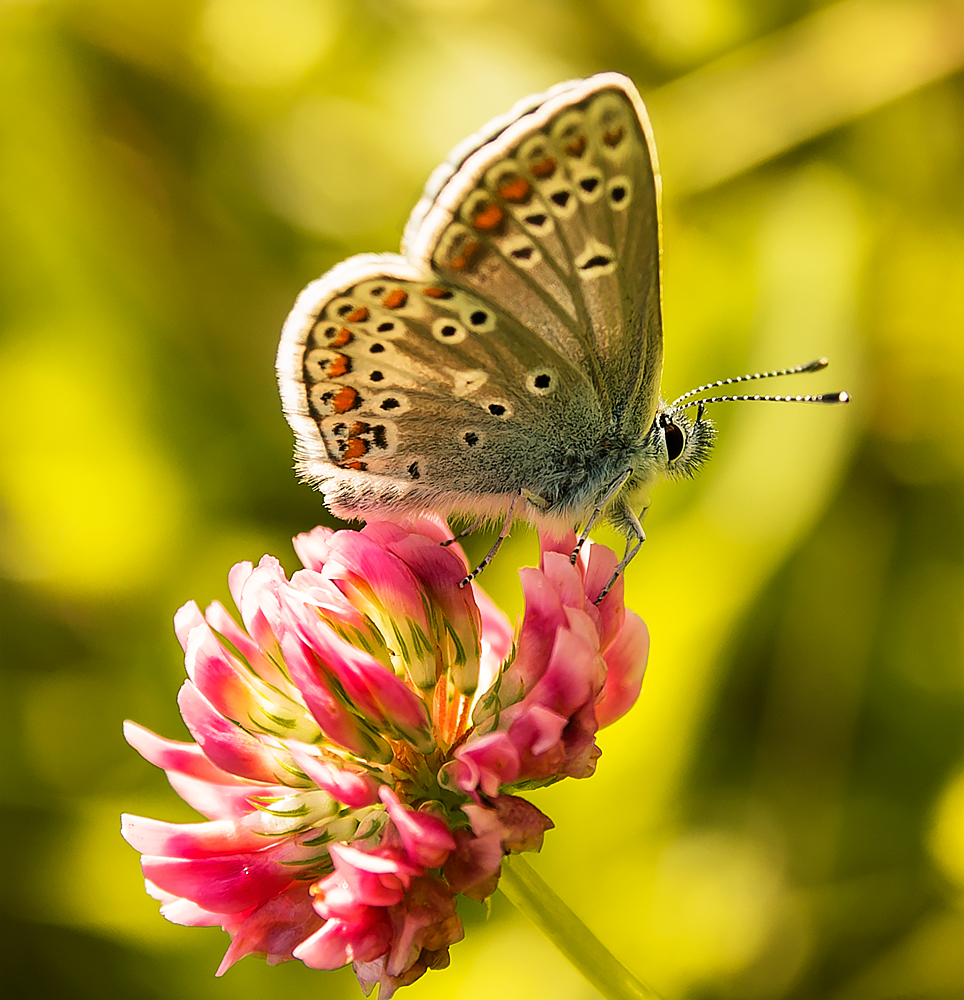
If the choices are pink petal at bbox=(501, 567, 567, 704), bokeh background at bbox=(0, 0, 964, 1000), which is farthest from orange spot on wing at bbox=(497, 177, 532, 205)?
bokeh background at bbox=(0, 0, 964, 1000)

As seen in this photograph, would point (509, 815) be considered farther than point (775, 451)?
No

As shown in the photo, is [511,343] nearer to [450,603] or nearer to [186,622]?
[450,603]

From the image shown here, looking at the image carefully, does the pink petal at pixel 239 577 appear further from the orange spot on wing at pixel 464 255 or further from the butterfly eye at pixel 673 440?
the butterfly eye at pixel 673 440

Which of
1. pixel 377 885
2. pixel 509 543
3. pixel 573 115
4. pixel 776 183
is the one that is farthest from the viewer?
pixel 776 183

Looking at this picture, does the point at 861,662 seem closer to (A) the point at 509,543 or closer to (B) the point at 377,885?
(A) the point at 509,543

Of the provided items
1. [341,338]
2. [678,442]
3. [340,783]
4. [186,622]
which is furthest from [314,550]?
[678,442]

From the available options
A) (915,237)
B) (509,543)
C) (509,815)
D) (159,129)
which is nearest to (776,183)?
(915,237)

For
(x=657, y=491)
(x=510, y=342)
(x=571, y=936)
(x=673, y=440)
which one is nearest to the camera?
(x=571, y=936)
